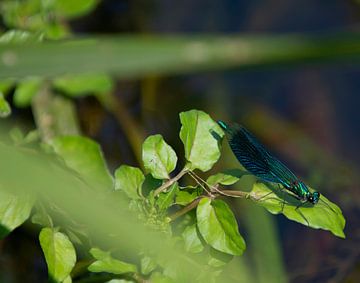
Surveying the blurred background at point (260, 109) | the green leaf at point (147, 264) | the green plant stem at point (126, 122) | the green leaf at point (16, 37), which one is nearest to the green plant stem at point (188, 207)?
the green leaf at point (147, 264)

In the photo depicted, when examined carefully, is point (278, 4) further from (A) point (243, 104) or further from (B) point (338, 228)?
(B) point (338, 228)

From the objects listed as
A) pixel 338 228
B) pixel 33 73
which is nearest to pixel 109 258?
pixel 338 228

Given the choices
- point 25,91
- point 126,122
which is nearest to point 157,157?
point 25,91

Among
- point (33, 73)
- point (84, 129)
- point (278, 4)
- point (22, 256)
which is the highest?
point (33, 73)

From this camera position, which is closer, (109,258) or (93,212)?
(93,212)

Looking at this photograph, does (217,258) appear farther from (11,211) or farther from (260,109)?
(260,109)

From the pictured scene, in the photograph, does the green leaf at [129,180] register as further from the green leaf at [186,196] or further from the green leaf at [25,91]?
the green leaf at [25,91]
